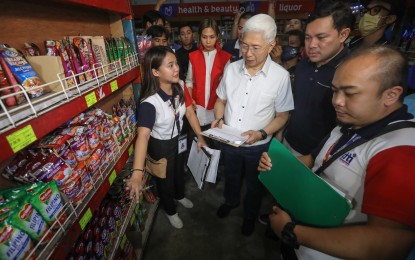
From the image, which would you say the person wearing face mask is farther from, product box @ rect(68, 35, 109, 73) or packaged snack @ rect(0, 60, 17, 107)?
packaged snack @ rect(0, 60, 17, 107)

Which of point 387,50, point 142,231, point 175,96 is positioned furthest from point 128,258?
point 387,50

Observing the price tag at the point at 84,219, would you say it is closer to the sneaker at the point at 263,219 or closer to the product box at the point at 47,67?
the product box at the point at 47,67

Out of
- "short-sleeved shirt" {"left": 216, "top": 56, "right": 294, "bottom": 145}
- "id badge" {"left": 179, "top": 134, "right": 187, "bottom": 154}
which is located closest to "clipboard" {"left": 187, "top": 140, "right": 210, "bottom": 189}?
"id badge" {"left": 179, "top": 134, "right": 187, "bottom": 154}

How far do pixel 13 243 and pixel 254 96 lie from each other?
1.63 meters

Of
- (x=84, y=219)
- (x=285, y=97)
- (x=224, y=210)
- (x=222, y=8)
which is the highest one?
(x=222, y=8)

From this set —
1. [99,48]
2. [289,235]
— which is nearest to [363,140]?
[289,235]

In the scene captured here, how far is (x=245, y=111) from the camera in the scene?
5.99ft

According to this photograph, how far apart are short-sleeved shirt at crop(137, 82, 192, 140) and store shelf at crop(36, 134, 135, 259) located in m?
0.32

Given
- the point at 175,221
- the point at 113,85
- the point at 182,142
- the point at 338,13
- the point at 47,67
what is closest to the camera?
the point at 47,67

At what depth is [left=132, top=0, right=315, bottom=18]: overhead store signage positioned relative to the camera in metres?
8.25

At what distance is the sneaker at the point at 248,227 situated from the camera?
2.21 m

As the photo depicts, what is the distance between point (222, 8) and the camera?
27.7ft

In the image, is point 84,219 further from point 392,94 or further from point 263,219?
point 263,219

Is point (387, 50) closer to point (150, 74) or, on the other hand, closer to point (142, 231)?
point (150, 74)
